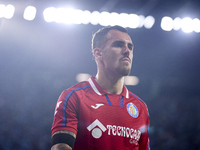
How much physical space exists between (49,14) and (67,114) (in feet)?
17.4

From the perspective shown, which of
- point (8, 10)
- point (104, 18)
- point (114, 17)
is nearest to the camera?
point (8, 10)

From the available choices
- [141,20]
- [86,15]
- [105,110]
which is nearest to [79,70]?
[86,15]

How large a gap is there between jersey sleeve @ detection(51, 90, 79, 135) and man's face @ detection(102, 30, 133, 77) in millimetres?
474

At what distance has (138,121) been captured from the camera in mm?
1835

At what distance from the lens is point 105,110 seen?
5.62 ft

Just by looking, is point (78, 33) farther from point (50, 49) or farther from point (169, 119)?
point (169, 119)

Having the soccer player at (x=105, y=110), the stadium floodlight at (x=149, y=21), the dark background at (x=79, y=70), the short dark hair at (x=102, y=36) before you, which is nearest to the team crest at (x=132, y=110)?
the soccer player at (x=105, y=110)

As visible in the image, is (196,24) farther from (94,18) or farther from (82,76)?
(82,76)

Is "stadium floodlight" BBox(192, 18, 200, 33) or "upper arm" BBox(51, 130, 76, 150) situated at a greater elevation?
"stadium floodlight" BBox(192, 18, 200, 33)

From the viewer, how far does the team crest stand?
1.85m

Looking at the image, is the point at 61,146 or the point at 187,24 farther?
the point at 187,24

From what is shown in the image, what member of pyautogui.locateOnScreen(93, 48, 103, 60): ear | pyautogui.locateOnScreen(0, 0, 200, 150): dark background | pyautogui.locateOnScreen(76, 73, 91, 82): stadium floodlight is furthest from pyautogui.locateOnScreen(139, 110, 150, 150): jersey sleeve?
pyautogui.locateOnScreen(76, 73, 91, 82): stadium floodlight

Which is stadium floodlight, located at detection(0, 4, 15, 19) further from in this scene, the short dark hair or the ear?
the ear

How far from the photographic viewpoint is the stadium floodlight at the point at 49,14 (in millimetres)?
6027
